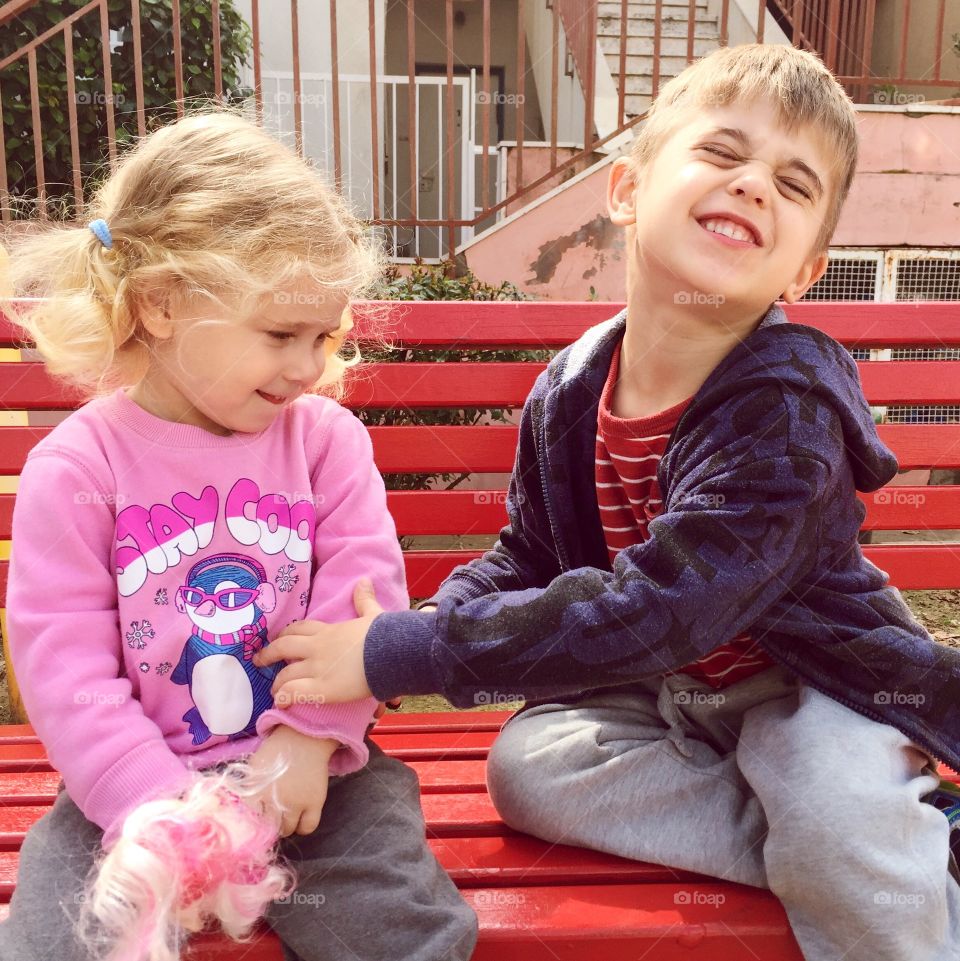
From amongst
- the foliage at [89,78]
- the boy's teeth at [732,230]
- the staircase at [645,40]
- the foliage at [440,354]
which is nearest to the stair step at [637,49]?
the staircase at [645,40]

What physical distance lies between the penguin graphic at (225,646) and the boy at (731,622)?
53 millimetres

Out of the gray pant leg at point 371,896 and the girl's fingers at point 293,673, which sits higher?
the girl's fingers at point 293,673

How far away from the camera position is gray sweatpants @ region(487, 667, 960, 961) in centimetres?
128

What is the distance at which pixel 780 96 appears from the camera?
57.1 inches

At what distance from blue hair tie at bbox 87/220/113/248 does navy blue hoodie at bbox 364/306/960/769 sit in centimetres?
70

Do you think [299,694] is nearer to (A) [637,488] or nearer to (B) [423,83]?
(A) [637,488]

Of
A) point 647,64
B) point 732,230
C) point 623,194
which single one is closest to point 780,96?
point 732,230

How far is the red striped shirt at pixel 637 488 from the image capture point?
62.4 inches

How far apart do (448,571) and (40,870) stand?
1.11 meters

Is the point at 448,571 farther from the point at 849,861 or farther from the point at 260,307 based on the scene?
the point at 849,861

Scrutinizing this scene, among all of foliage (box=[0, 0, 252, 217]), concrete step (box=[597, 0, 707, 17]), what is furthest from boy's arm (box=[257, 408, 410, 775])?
concrete step (box=[597, 0, 707, 17])

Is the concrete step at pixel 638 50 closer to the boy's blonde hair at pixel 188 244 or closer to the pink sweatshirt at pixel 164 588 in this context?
the boy's blonde hair at pixel 188 244

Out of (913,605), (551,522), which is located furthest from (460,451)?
(913,605)

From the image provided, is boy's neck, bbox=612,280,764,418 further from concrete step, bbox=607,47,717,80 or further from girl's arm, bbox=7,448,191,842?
concrete step, bbox=607,47,717,80
